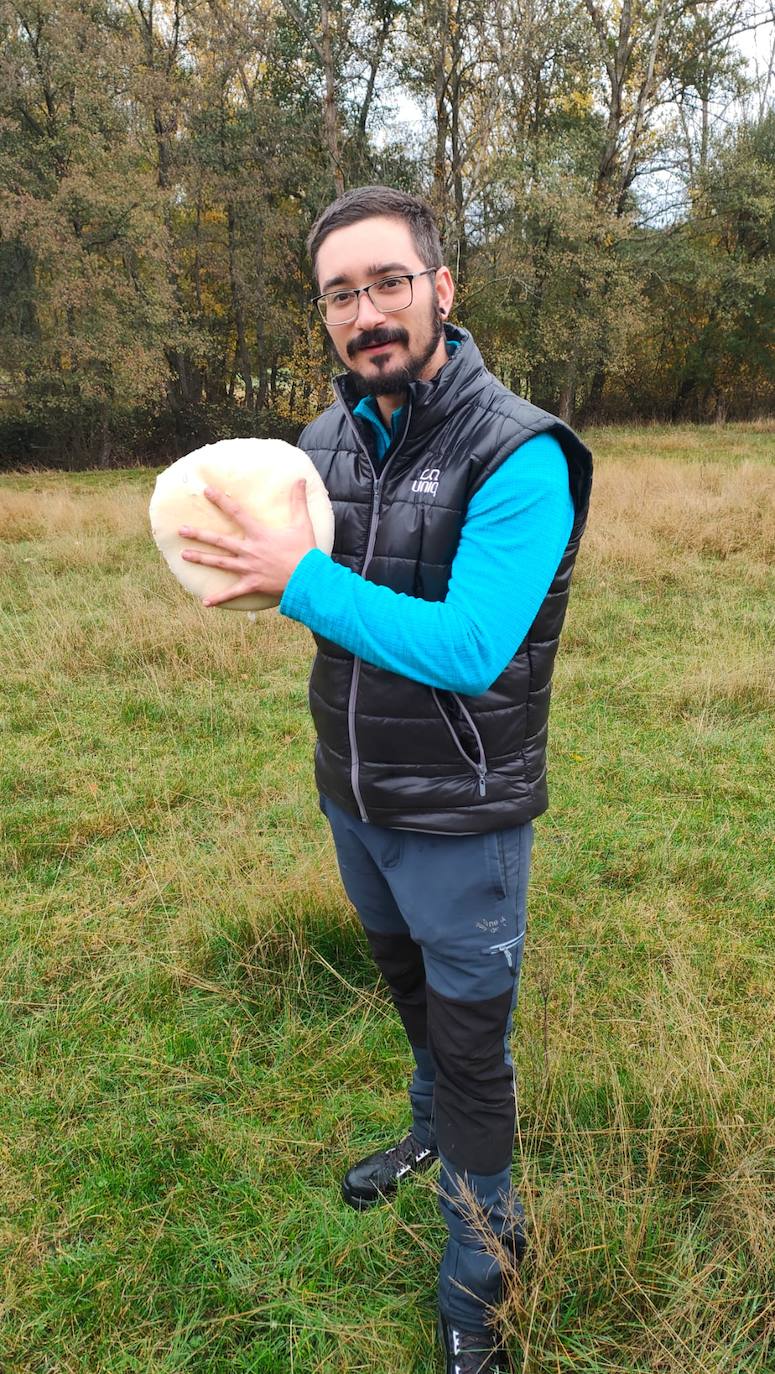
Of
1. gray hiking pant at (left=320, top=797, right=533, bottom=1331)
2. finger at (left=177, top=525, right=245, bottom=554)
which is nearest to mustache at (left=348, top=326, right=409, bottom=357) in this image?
finger at (left=177, top=525, right=245, bottom=554)

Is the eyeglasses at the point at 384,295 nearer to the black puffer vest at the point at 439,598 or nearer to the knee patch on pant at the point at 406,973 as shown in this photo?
the black puffer vest at the point at 439,598

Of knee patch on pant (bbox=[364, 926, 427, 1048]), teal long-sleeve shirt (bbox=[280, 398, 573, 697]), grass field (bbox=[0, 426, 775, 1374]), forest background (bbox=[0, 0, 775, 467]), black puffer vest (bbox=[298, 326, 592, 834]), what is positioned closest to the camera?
teal long-sleeve shirt (bbox=[280, 398, 573, 697])

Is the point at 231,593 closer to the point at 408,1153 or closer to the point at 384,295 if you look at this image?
the point at 384,295

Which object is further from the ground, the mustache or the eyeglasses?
the eyeglasses

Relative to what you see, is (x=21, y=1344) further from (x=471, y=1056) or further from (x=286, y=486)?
(x=286, y=486)

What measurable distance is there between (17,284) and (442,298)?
22121 mm

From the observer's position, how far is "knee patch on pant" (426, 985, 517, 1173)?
5.43ft

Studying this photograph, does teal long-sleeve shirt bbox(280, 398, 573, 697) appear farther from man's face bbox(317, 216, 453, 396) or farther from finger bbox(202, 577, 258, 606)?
man's face bbox(317, 216, 453, 396)

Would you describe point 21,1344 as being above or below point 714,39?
below

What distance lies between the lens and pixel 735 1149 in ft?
6.68

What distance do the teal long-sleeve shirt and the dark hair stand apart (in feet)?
1.62

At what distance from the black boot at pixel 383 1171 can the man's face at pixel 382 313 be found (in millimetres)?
1915

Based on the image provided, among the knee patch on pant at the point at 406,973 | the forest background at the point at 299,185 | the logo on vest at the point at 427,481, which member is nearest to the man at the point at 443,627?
the logo on vest at the point at 427,481

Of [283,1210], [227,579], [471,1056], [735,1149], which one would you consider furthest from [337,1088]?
[227,579]
